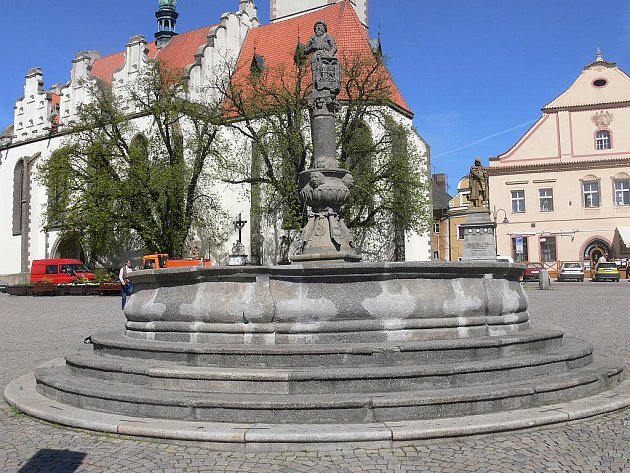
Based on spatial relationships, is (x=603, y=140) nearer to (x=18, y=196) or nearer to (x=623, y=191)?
(x=623, y=191)

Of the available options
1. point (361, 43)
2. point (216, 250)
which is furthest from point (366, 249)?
point (361, 43)

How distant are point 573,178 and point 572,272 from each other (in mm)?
6856

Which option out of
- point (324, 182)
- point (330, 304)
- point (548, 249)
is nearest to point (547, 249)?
point (548, 249)

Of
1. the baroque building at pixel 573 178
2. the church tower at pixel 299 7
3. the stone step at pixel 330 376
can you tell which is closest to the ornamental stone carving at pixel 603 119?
the baroque building at pixel 573 178

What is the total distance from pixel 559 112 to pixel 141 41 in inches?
1094

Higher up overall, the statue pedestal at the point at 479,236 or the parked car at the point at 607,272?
the statue pedestal at the point at 479,236

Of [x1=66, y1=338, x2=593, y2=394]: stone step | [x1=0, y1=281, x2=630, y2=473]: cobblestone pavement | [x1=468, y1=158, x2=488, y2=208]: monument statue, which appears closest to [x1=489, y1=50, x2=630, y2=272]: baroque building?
[x1=468, y1=158, x2=488, y2=208]: monument statue

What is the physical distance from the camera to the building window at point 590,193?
40.2 m

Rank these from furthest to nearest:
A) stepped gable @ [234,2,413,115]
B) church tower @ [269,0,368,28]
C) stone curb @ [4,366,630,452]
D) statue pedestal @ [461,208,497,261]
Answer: church tower @ [269,0,368,28] < stepped gable @ [234,2,413,115] < statue pedestal @ [461,208,497,261] < stone curb @ [4,366,630,452]

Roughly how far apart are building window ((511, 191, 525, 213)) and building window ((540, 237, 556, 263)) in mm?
2537

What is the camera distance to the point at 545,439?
15.5 ft

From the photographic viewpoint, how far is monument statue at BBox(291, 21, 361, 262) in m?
9.55

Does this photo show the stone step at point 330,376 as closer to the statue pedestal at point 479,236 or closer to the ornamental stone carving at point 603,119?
the statue pedestal at point 479,236

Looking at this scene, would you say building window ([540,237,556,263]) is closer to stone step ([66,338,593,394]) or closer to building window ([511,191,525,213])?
building window ([511,191,525,213])
